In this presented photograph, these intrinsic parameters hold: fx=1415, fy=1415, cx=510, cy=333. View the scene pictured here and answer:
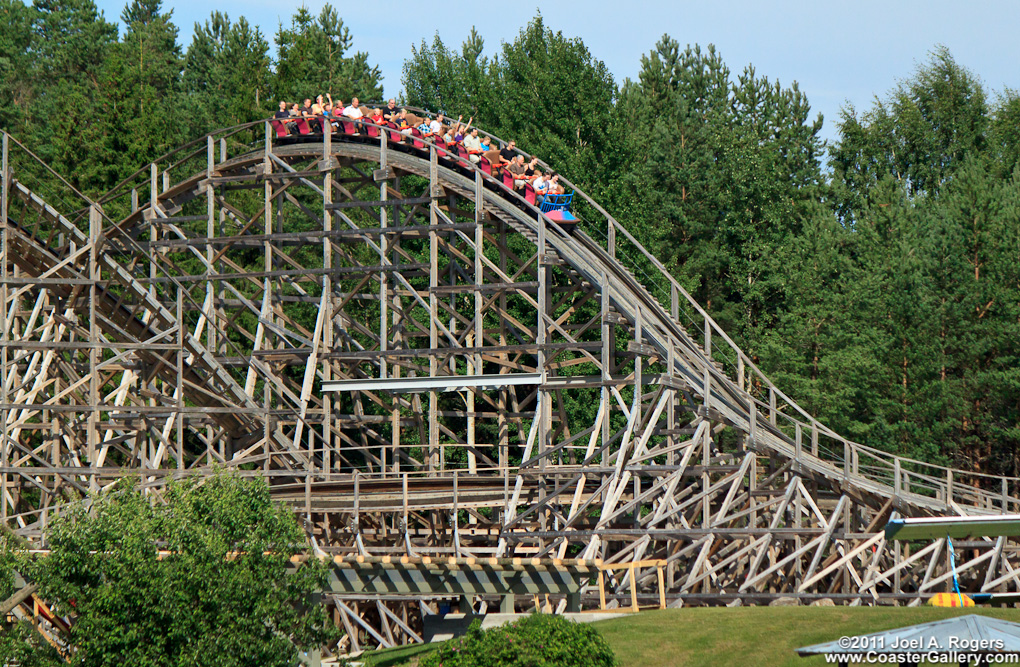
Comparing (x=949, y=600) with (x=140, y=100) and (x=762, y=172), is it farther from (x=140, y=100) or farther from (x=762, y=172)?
(x=140, y=100)

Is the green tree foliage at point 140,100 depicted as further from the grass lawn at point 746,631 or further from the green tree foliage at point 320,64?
the grass lawn at point 746,631

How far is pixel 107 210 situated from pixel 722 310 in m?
21.5

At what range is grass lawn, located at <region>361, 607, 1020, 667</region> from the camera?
2048 cm

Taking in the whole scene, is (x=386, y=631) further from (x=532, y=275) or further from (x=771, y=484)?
(x=532, y=275)

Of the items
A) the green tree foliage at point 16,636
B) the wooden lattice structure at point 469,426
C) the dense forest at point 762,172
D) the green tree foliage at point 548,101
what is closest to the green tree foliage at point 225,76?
the dense forest at point 762,172

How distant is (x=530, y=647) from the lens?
17875mm

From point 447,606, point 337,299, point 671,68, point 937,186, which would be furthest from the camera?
point 671,68

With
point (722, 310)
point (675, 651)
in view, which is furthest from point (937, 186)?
point (675, 651)

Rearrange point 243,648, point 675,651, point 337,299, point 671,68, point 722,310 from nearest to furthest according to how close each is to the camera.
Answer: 1. point 243,648
2. point 675,651
3. point 337,299
4. point 722,310
5. point 671,68

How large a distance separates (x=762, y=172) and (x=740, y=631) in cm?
3173

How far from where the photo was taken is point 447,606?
1046 inches

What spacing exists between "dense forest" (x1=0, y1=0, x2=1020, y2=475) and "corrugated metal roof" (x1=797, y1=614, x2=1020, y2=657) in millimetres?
24759

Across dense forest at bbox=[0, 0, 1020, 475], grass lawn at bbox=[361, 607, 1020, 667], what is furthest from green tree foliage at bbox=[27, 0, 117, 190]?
grass lawn at bbox=[361, 607, 1020, 667]

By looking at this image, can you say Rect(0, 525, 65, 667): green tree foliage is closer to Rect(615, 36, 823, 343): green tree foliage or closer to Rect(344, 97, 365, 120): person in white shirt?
Rect(344, 97, 365, 120): person in white shirt
